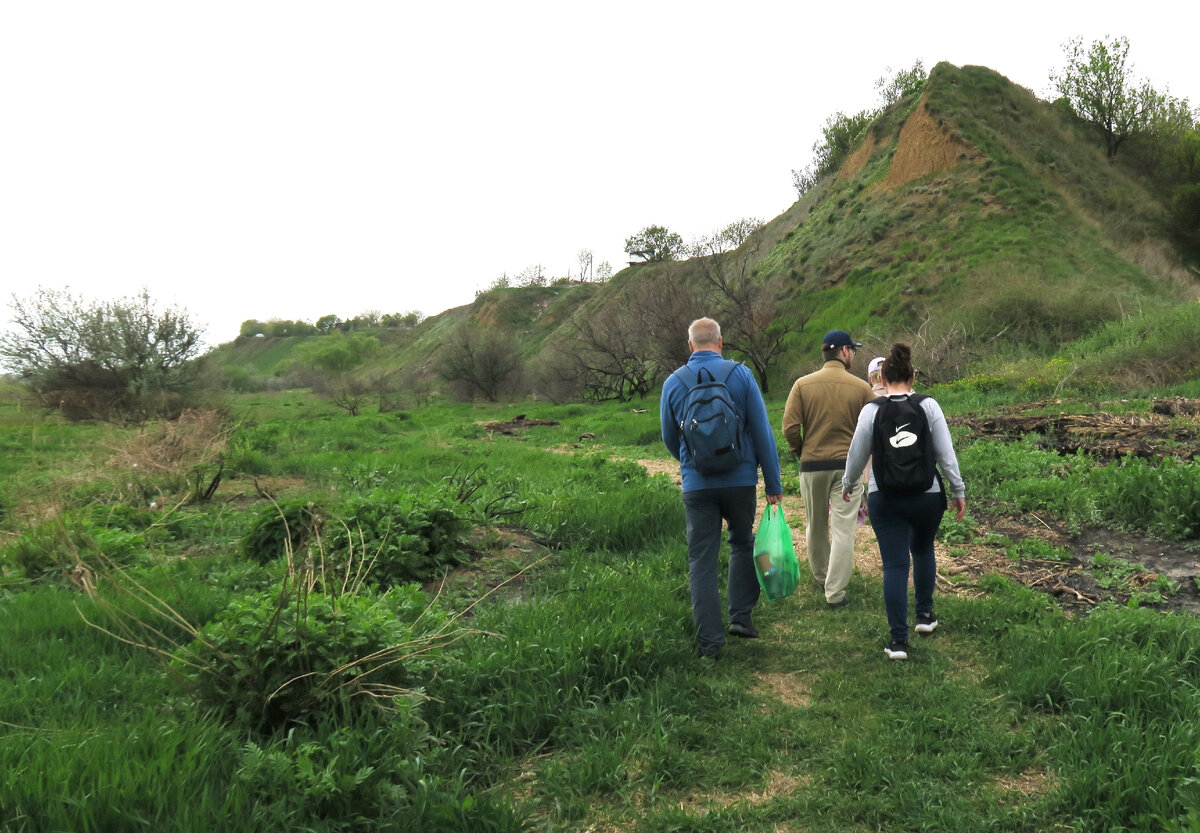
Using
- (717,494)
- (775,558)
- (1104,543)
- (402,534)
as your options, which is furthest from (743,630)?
(1104,543)

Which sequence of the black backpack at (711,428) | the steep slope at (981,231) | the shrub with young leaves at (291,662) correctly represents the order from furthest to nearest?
the steep slope at (981,231) → the black backpack at (711,428) → the shrub with young leaves at (291,662)

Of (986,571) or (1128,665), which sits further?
(986,571)

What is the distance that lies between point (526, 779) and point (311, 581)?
1.45 m

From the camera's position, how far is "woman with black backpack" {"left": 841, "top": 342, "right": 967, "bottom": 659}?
4.16 m

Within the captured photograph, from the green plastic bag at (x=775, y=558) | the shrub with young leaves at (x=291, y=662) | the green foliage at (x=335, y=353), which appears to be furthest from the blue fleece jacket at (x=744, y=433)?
the green foliage at (x=335, y=353)

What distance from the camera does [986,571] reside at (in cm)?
582

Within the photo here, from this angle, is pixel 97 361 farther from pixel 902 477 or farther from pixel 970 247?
pixel 970 247

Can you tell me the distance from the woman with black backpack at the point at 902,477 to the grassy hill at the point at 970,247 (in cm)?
1568

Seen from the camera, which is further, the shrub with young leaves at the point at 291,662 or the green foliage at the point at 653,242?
the green foliage at the point at 653,242

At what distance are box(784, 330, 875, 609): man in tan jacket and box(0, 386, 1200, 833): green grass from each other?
42cm

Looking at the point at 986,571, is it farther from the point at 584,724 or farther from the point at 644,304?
the point at 644,304

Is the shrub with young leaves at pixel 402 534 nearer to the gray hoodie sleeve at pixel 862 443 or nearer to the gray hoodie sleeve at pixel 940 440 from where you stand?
the gray hoodie sleeve at pixel 862 443

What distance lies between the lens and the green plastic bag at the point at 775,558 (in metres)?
4.54

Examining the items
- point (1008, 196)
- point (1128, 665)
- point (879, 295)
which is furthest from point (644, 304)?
point (1128, 665)
